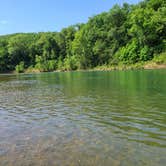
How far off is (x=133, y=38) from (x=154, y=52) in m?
11.0

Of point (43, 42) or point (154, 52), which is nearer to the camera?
point (154, 52)

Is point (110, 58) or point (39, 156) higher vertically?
point (110, 58)

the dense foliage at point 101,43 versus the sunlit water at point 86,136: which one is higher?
the dense foliage at point 101,43

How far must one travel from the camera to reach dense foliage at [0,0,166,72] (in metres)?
66.1

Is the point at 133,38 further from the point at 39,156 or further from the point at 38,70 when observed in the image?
the point at 39,156

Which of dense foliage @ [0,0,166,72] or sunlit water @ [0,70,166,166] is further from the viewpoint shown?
dense foliage @ [0,0,166,72]

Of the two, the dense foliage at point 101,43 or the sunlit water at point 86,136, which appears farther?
the dense foliage at point 101,43

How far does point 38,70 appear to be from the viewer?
105062 mm

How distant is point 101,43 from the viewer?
3324 inches

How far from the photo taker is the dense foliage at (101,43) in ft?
217

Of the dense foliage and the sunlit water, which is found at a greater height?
the dense foliage

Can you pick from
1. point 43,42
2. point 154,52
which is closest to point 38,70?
point 43,42

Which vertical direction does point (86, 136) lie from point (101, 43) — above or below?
below

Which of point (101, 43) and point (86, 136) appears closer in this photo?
point (86, 136)
